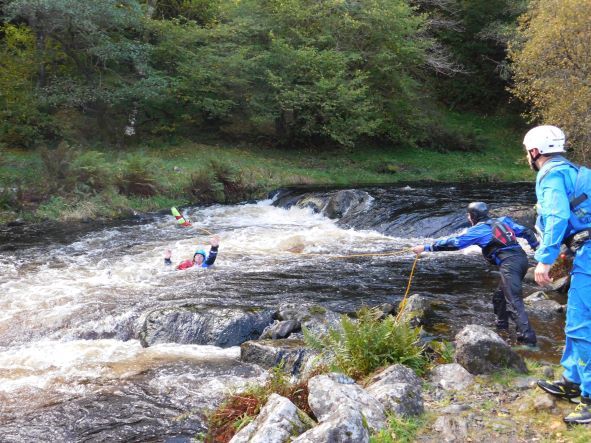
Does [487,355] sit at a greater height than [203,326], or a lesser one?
greater

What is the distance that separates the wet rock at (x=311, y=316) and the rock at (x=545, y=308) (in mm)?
2884

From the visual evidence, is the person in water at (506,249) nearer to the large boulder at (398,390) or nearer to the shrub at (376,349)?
the shrub at (376,349)

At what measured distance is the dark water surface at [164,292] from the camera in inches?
246

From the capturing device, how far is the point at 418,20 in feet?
89.7

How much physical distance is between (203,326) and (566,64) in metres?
13.9

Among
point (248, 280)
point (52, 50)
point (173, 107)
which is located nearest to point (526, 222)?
point (248, 280)

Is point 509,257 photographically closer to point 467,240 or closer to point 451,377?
point 467,240

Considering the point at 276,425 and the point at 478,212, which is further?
the point at 478,212

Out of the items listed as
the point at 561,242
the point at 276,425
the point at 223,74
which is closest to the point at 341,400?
the point at 276,425

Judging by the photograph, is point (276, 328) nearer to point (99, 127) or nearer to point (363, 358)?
point (363, 358)

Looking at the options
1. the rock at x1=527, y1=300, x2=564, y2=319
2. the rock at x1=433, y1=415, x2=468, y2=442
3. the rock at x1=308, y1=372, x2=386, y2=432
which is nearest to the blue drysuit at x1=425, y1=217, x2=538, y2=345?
the rock at x1=527, y1=300, x2=564, y2=319

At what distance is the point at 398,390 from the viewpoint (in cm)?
486

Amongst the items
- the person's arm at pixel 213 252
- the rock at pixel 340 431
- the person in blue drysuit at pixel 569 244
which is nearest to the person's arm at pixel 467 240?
the person in blue drysuit at pixel 569 244

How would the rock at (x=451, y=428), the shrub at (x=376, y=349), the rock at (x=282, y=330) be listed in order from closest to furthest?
the rock at (x=451, y=428) → the shrub at (x=376, y=349) → the rock at (x=282, y=330)
